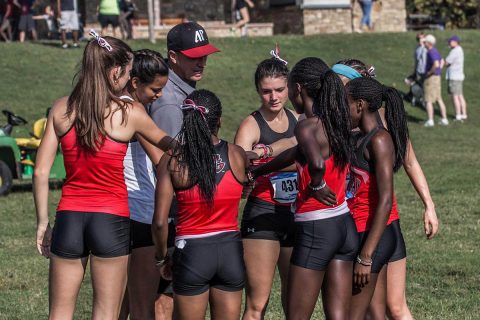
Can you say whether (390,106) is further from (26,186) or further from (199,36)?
(26,186)

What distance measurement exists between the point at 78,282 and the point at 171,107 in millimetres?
1179

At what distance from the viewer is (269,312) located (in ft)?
26.5

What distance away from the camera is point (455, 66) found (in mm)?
24250

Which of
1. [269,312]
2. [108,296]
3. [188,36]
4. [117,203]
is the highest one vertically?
[188,36]

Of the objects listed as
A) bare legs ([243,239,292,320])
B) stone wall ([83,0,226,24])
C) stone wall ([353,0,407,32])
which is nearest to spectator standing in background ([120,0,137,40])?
stone wall ([83,0,226,24])

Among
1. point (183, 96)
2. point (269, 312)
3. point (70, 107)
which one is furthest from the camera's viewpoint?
point (269, 312)

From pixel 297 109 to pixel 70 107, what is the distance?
1474 mm

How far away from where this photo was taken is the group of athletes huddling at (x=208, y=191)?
565 centimetres

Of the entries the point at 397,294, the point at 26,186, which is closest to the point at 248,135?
the point at 397,294

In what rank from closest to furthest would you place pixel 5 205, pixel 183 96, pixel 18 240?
pixel 183 96 → pixel 18 240 → pixel 5 205

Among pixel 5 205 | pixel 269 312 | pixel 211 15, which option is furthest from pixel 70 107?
pixel 211 15

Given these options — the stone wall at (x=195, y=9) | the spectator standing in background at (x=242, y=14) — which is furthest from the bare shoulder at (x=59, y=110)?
the stone wall at (x=195, y=9)

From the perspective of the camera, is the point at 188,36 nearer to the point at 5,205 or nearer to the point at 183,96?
the point at 183,96

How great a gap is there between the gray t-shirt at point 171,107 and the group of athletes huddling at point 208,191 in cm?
6
